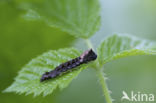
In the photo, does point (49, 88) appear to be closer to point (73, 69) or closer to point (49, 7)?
point (73, 69)

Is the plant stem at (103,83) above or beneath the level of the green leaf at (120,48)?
beneath

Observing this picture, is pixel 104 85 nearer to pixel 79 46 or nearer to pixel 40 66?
pixel 40 66

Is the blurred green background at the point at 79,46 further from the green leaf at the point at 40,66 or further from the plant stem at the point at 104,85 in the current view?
the plant stem at the point at 104,85

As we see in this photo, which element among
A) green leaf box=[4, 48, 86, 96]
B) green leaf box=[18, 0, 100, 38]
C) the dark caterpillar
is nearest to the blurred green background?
green leaf box=[18, 0, 100, 38]

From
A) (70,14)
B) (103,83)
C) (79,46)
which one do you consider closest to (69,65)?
(103,83)

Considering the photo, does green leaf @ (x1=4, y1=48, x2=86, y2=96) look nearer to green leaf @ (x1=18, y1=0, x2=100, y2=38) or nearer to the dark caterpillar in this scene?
the dark caterpillar

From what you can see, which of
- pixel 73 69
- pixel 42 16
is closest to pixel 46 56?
pixel 73 69

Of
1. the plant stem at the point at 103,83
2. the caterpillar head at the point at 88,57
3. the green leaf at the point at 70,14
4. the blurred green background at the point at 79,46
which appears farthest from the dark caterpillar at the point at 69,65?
the blurred green background at the point at 79,46
